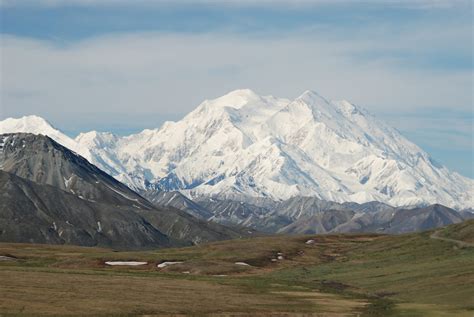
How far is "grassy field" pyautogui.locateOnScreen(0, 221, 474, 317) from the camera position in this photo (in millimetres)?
109500

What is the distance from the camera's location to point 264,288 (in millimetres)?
144000

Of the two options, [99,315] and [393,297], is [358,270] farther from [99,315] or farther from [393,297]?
[99,315]

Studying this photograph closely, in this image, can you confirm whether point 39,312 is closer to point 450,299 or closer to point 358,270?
point 450,299

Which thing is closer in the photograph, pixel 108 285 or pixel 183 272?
pixel 108 285

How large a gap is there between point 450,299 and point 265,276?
197ft

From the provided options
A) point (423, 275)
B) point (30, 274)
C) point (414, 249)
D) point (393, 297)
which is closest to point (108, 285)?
point (30, 274)

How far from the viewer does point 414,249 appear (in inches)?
7534

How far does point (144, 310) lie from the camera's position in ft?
346

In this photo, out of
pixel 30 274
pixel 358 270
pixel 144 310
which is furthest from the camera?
pixel 358 270

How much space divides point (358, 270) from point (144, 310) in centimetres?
7722

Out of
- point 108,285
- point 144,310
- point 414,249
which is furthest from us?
point 414,249

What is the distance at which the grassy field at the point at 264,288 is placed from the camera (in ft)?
359

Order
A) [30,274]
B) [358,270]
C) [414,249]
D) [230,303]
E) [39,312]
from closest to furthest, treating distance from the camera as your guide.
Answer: [39,312], [230,303], [30,274], [358,270], [414,249]

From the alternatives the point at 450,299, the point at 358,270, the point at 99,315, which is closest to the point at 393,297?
the point at 450,299
